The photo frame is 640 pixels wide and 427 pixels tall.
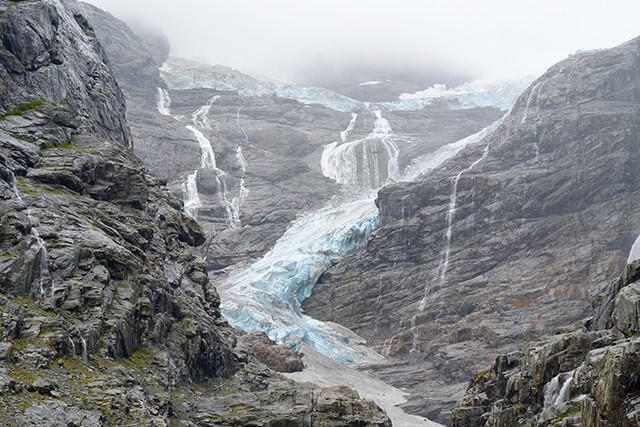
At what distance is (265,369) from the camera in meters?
60.2

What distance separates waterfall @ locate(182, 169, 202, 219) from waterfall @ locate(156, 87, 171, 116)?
38989 mm

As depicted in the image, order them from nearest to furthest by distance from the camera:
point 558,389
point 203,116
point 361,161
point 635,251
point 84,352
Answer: point 558,389
point 84,352
point 635,251
point 361,161
point 203,116

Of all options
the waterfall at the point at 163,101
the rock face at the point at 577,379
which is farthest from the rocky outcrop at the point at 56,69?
the waterfall at the point at 163,101

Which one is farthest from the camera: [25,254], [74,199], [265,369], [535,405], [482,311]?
[482,311]

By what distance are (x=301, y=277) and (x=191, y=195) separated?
37.5 meters

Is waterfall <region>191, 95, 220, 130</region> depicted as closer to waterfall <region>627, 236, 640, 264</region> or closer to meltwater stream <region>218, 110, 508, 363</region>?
meltwater stream <region>218, 110, 508, 363</region>

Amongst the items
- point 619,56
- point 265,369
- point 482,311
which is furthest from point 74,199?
point 619,56

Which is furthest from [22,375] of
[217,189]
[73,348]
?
[217,189]

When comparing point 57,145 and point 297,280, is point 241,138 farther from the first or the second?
point 57,145

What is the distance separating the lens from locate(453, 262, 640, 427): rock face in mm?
26703

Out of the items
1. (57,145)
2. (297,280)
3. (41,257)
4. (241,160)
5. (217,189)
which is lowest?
(297,280)

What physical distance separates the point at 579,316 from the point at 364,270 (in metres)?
27.9

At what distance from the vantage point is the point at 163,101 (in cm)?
18138

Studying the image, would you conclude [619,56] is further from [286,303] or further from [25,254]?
[25,254]
